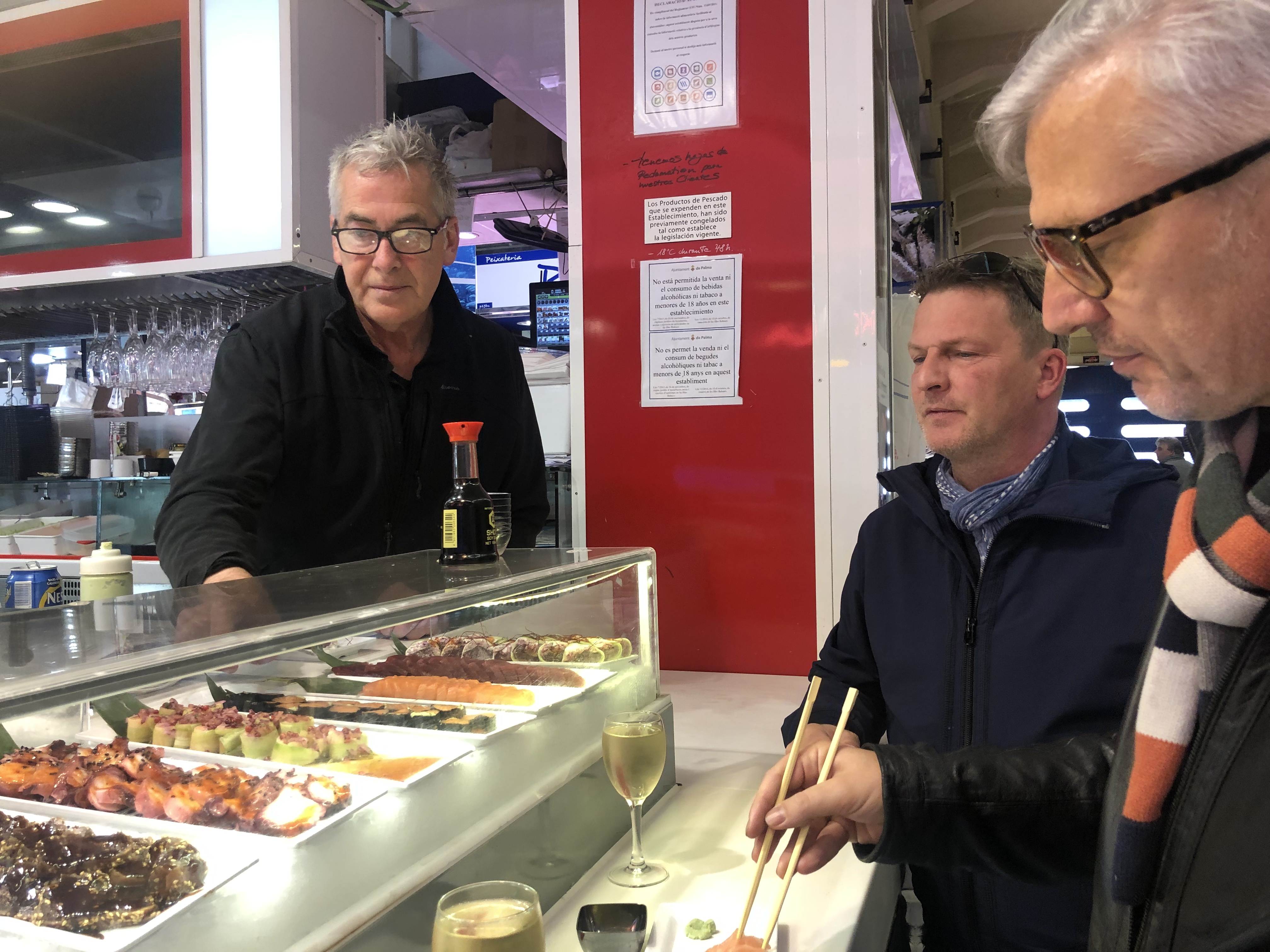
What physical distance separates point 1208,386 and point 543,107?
3.92 metres

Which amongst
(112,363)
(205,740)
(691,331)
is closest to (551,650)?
(205,740)

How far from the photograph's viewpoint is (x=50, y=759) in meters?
0.90

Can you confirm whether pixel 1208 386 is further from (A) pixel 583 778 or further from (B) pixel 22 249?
(B) pixel 22 249

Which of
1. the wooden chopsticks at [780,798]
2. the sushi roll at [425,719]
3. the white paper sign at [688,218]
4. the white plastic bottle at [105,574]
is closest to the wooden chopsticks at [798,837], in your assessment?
the wooden chopsticks at [780,798]

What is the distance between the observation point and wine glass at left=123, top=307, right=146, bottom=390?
132 inches

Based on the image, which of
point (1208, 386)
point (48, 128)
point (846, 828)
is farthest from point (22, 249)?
point (1208, 386)

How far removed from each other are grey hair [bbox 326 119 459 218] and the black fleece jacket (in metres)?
A: 0.23

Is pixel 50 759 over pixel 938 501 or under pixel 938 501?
under

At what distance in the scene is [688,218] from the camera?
254 cm

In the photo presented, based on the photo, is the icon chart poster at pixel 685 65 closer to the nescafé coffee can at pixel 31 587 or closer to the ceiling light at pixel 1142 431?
Answer: the nescafé coffee can at pixel 31 587

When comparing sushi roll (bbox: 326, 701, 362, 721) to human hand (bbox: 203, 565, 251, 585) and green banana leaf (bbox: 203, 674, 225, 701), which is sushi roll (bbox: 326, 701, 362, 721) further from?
human hand (bbox: 203, 565, 251, 585)

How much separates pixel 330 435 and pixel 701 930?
1.55m

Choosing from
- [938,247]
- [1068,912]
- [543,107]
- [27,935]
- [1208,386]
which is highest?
[543,107]

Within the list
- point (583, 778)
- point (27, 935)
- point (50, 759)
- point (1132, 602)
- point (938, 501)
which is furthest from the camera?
point (938, 501)
